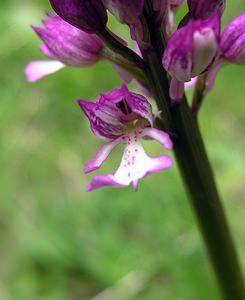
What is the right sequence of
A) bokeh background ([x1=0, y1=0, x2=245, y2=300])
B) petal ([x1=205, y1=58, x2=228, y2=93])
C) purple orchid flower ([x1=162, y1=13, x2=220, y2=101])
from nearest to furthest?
1. purple orchid flower ([x1=162, y1=13, x2=220, y2=101])
2. petal ([x1=205, y1=58, x2=228, y2=93])
3. bokeh background ([x1=0, y1=0, x2=245, y2=300])

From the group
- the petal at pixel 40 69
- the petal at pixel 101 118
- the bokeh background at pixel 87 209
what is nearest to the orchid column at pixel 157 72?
the petal at pixel 101 118

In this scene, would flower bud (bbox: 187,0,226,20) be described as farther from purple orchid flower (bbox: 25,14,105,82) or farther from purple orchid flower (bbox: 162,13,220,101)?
purple orchid flower (bbox: 25,14,105,82)

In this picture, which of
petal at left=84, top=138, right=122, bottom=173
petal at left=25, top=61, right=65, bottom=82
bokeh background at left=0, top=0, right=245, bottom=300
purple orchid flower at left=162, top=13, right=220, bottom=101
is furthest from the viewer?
bokeh background at left=0, top=0, right=245, bottom=300

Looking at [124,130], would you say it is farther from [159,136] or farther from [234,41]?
[234,41]

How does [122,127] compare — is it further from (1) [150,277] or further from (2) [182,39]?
(1) [150,277]

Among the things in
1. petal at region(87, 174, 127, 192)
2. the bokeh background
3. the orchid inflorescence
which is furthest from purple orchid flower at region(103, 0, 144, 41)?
the bokeh background

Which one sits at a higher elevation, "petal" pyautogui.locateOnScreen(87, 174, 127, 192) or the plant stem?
"petal" pyautogui.locateOnScreen(87, 174, 127, 192)

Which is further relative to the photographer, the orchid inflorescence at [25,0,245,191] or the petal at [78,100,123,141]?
the petal at [78,100,123,141]
